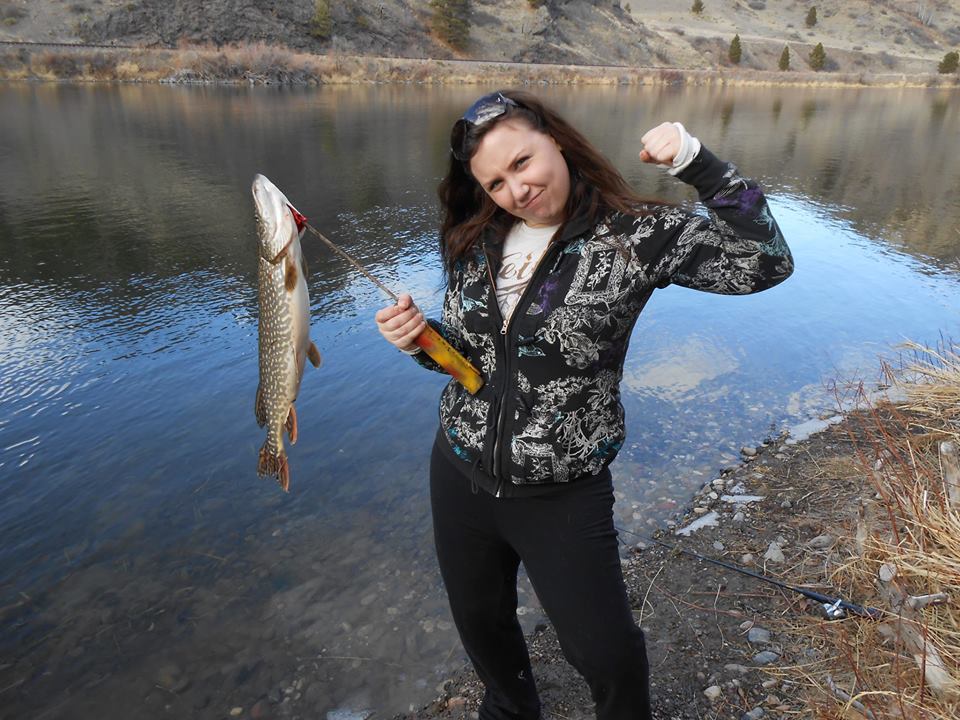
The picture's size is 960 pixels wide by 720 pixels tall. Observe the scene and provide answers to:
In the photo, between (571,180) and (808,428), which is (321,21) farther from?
(571,180)

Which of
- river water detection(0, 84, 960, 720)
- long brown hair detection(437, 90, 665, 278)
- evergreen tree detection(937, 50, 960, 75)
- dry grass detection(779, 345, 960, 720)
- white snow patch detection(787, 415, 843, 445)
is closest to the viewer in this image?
long brown hair detection(437, 90, 665, 278)

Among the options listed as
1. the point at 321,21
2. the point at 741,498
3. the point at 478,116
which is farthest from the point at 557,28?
the point at 478,116

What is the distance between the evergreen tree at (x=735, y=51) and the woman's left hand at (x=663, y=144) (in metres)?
69.8

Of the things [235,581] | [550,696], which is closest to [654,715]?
[550,696]

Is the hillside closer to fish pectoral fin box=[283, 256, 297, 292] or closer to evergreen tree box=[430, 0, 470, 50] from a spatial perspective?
evergreen tree box=[430, 0, 470, 50]

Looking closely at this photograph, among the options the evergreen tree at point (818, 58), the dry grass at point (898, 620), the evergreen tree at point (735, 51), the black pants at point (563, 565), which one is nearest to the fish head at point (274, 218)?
the black pants at point (563, 565)

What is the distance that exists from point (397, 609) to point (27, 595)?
230 cm

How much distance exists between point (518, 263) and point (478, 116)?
1.56 feet

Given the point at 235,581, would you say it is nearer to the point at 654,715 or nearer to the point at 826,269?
the point at 654,715

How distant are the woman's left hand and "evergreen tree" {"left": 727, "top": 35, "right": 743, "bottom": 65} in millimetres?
69795

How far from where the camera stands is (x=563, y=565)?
203 centimetres

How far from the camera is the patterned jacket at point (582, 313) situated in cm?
188

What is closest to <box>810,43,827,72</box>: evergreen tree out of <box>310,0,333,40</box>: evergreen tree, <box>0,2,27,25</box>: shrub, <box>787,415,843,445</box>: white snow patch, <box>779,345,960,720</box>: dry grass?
<box>310,0,333,40</box>: evergreen tree

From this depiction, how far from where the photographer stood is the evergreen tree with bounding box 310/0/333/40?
43.3 m
